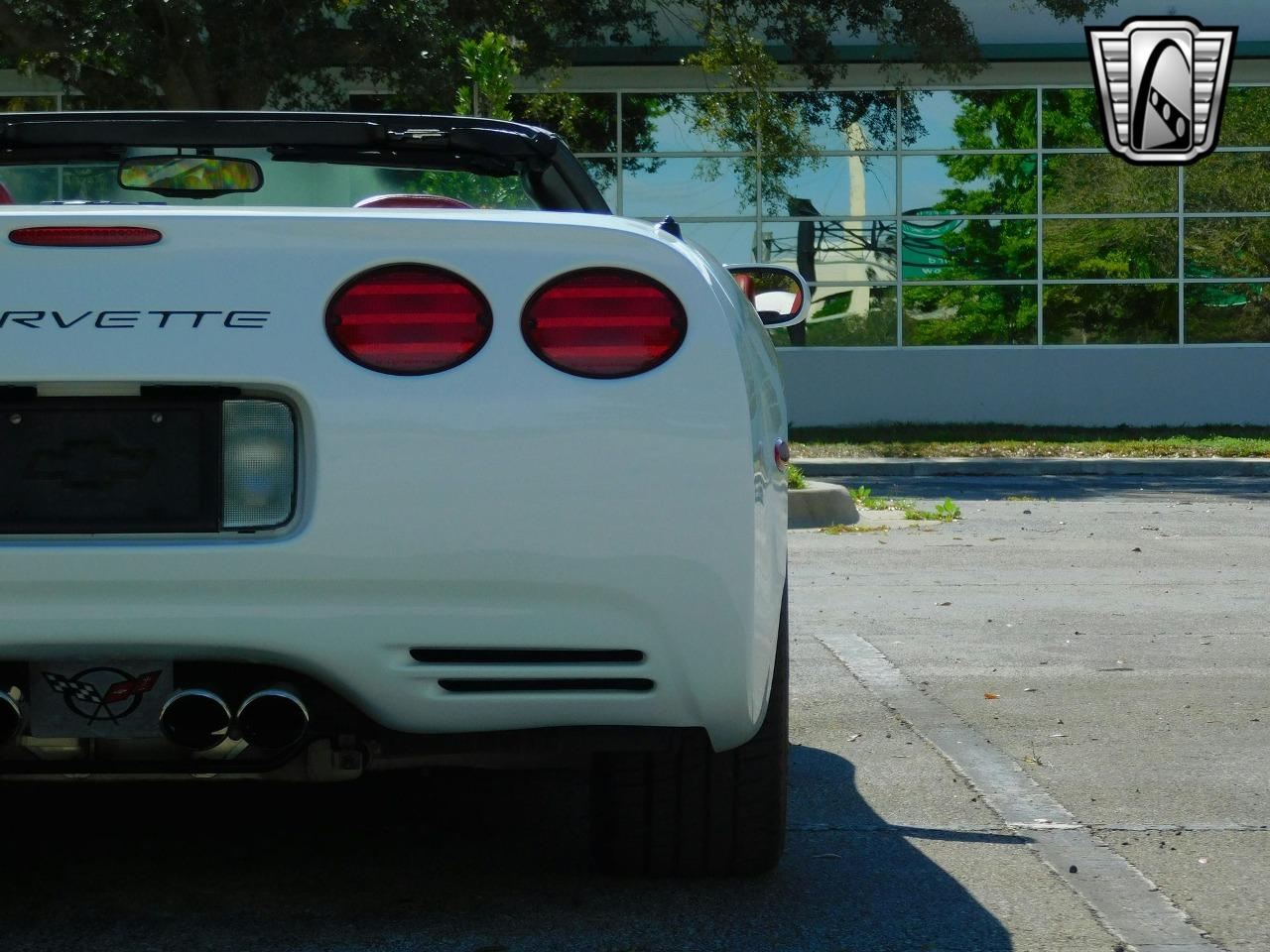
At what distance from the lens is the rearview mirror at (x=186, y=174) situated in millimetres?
3697

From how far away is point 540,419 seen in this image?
2680 millimetres

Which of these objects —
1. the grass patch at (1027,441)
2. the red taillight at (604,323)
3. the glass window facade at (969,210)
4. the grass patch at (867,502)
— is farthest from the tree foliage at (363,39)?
the red taillight at (604,323)

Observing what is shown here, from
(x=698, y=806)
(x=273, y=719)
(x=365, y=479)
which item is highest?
(x=365, y=479)

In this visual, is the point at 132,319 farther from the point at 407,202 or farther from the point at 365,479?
the point at 407,202

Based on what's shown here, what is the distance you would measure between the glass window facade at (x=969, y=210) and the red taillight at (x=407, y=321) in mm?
19637

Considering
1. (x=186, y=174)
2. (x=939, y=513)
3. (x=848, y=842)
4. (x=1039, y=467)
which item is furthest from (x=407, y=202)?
(x=1039, y=467)

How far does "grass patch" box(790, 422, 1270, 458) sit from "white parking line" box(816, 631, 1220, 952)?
12.9m

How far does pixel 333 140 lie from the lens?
3750 mm

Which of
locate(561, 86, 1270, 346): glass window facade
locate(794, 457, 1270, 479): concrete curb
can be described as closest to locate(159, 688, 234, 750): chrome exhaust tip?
locate(794, 457, 1270, 479): concrete curb

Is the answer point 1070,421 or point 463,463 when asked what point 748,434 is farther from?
point 1070,421

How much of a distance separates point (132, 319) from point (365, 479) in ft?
1.38

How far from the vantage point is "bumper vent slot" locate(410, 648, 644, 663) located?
2.70m

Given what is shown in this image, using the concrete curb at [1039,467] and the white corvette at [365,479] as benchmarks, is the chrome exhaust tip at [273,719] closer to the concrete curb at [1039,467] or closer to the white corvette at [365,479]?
the white corvette at [365,479]

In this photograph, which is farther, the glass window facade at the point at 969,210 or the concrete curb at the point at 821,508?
the glass window facade at the point at 969,210
